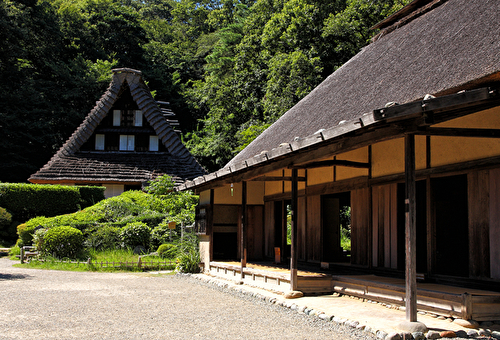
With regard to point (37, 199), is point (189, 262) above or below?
below

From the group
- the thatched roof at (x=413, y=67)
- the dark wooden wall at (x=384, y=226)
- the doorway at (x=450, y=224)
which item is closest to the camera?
the thatched roof at (x=413, y=67)

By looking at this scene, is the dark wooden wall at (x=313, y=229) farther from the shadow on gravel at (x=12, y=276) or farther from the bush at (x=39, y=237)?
the bush at (x=39, y=237)

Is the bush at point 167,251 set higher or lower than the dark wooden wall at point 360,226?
lower

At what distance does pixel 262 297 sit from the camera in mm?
8578

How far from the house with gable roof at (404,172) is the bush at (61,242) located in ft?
15.8

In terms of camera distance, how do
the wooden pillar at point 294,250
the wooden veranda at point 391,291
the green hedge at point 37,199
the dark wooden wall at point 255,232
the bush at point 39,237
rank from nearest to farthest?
the wooden veranda at point 391,291
the wooden pillar at point 294,250
the dark wooden wall at point 255,232
the bush at point 39,237
the green hedge at point 37,199

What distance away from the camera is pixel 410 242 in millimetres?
5367

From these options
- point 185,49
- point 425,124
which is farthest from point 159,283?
point 185,49

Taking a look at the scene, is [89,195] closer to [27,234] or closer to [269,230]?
[27,234]

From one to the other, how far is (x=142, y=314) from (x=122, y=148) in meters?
20.3

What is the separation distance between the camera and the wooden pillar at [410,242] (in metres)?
5.31

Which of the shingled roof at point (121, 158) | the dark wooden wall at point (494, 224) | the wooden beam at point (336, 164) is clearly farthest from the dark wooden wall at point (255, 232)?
the shingled roof at point (121, 158)

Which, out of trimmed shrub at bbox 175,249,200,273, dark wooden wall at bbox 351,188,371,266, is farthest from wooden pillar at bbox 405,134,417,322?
trimmed shrub at bbox 175,249,200,273

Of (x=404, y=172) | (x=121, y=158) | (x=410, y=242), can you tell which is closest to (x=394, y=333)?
(x=410, y=242)
